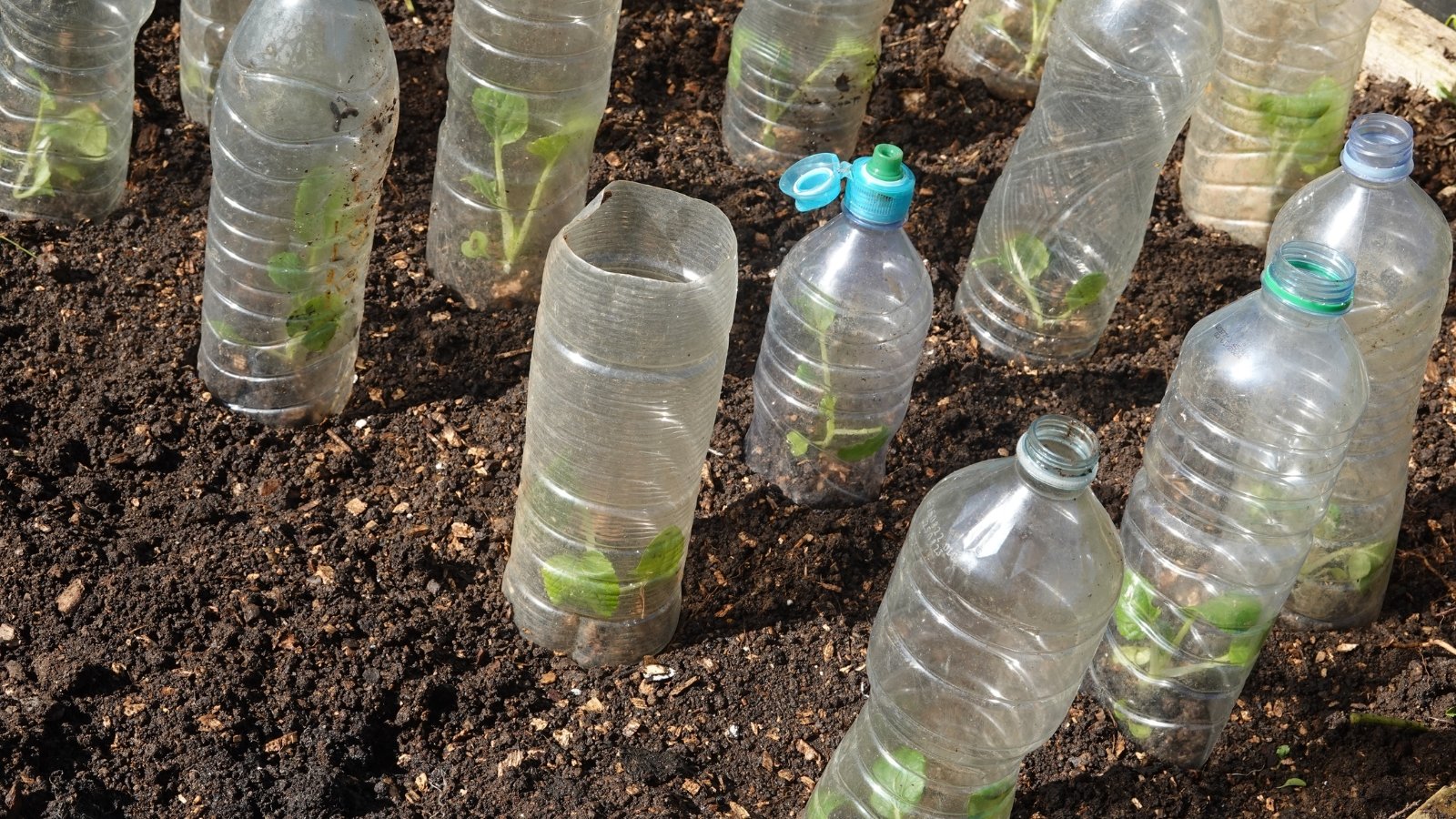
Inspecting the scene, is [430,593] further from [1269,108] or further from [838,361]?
[1269,108]

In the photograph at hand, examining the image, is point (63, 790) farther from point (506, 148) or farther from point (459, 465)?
point (506, 148)

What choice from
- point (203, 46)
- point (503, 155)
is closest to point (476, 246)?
point (503, 155)

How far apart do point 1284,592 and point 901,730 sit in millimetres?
803

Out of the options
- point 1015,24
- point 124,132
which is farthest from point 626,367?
point 1015,24

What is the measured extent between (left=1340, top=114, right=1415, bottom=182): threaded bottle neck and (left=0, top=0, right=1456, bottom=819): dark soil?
0.90 meters

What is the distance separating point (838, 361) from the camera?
10.7 ft

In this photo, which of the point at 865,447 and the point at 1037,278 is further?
the point at 1037,278

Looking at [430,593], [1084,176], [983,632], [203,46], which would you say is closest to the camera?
[983,632]

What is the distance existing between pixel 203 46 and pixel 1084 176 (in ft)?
7.28

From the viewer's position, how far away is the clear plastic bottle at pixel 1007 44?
450cm

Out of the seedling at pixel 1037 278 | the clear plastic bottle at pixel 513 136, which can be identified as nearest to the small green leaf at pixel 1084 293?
the seedling at pixel 1037 278

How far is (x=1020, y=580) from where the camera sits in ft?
7.85

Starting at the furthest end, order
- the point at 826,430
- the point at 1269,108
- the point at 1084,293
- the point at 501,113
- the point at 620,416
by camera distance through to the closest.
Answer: the point at 1269,108, the point at 1084,293, the point at 501,113, the point at 826,430, the point at 620,416

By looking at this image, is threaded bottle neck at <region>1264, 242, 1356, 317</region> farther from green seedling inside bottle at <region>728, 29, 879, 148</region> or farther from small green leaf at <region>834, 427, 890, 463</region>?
green seedling inside bottle at <region>728, 29, 879, 148</region>
